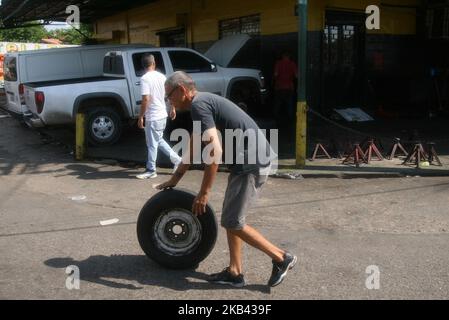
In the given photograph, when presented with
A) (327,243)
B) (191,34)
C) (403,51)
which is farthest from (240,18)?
(327,243)

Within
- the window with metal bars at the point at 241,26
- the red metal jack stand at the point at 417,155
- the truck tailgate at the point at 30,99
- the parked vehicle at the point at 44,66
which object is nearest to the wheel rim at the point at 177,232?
the red metal jack stand at the point at 417,155

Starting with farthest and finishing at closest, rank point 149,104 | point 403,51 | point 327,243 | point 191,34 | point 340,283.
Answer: point 191,34 < point 403,51 < point 149,104 < point 327,243 < point 340,283

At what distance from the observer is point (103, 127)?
34.4ft

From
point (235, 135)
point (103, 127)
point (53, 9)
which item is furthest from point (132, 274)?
point (53, 9)

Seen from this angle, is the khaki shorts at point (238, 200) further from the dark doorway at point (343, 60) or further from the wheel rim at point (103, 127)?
the dark doorway at point (343, 60)

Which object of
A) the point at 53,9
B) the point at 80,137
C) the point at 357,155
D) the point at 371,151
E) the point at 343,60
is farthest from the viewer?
the point at 53,9

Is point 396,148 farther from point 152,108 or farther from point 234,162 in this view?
point 234,162

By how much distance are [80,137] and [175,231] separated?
5.46 meters

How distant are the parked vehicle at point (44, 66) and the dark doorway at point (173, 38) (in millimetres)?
5523

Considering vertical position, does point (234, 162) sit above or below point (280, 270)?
above

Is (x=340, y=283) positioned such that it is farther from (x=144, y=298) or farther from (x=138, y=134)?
(x=138, y=134)

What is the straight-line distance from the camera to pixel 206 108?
3.97m

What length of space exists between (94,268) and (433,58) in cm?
1367
